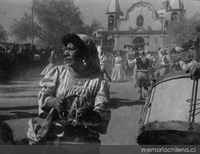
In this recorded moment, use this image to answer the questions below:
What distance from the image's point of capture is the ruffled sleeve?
1.89 meters

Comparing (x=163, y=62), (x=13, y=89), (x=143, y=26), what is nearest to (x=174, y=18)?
(x=143, y=26)

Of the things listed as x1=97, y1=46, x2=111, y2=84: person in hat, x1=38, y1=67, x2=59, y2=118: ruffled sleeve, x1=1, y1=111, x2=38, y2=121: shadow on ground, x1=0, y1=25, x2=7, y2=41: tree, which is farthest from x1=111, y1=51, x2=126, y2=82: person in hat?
x1=0, y1=25, x2=7, y2=41: tree

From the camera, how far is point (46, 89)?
192 centimetres

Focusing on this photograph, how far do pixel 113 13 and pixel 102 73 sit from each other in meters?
0.82

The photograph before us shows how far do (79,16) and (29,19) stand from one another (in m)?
0.46

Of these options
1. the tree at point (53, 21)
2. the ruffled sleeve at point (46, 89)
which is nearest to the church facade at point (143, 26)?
the tree at point (53, 21)

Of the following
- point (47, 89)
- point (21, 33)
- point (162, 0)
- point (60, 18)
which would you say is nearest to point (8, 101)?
point (21, 33)

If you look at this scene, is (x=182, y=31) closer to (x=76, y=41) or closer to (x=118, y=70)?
(x=118, y=70)

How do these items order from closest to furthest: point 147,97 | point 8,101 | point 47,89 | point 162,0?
point 47,89 < point 147,97 < point 162,0 < point 8,101

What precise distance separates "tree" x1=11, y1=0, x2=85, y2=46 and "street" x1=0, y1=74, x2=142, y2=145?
16.3 inches

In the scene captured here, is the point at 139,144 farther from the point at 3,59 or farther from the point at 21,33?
the point at 3,59

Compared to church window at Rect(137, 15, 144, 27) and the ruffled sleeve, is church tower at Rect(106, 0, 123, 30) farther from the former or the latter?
the ruffled sleeve

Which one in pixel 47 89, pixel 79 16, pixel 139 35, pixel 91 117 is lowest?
pixel 91 117

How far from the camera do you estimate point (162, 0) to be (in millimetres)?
2580
